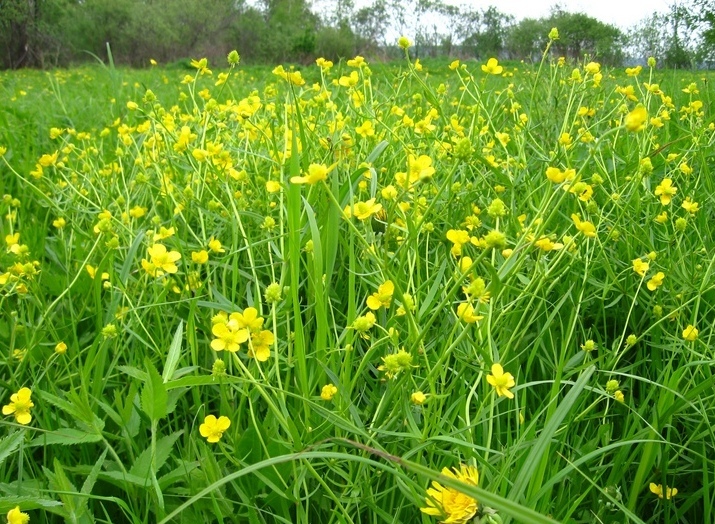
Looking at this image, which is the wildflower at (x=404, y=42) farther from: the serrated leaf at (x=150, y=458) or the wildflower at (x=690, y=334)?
the serrated leaf at (x=150, y=458)

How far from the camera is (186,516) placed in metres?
0.79

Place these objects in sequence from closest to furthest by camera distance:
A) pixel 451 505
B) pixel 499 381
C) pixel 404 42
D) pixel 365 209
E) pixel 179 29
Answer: pixel 451 505, pixel 499 381, pixel 365 209, pixel 404 42, pixel 179 29

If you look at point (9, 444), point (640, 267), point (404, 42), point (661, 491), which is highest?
point (404, 42)

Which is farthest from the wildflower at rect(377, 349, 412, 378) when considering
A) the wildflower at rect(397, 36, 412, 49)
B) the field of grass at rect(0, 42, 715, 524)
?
the wildflower at rect(397, 36, 412, 49)

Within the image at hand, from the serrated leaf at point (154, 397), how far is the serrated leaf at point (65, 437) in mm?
93

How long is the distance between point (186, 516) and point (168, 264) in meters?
0.41

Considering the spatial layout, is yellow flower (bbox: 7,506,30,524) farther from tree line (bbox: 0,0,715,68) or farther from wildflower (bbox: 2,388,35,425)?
tree line (bbox: 0,0,715,68)

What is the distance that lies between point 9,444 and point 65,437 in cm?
8

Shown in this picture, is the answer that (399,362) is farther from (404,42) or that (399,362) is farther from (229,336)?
(404,42)

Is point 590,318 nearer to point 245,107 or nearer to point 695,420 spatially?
point 695,420

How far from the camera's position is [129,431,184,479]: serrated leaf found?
832 mm

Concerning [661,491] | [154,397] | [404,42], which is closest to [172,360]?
[154,397]

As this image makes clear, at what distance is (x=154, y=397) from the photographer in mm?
812

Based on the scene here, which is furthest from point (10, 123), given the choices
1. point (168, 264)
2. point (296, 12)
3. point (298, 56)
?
point (296, 12)
